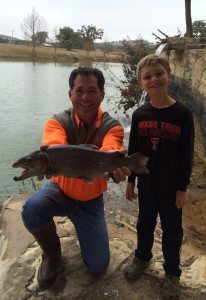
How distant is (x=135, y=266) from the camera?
332 cm

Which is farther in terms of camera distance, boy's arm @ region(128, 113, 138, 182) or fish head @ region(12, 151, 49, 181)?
boy's arm @ region(128, 113, 138, 182)

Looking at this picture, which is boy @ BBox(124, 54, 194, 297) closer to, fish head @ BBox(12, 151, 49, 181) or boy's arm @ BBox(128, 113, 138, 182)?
boy's arm @ BBox(128, 113, 138, 182)

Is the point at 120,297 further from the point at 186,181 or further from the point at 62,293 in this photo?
the point at 186,181

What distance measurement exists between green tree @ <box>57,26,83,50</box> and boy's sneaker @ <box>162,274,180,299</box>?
67143 mm

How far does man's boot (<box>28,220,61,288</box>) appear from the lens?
3215 mm

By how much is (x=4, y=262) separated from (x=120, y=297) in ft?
3.91

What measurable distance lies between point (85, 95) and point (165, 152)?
84 centimetres

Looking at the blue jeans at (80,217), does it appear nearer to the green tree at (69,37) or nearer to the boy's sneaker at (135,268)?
the boy's sneaker at (135,268)

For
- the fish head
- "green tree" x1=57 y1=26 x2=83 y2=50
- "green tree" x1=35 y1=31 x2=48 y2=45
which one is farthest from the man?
"green tree" x1=57 y1=26 x2=83 y2=50

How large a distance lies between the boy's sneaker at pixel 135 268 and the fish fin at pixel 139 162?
0.96 m

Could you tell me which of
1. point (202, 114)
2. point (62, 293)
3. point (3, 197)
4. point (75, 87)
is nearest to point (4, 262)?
point (62, 293)

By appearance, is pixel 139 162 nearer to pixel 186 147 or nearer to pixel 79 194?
pixel 186 147

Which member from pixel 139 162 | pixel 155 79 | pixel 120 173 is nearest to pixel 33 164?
pixel 120 173

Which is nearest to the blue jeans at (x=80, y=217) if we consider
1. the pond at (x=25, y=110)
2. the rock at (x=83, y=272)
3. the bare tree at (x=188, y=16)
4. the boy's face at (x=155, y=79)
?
the rock at (x=83, y=272)
